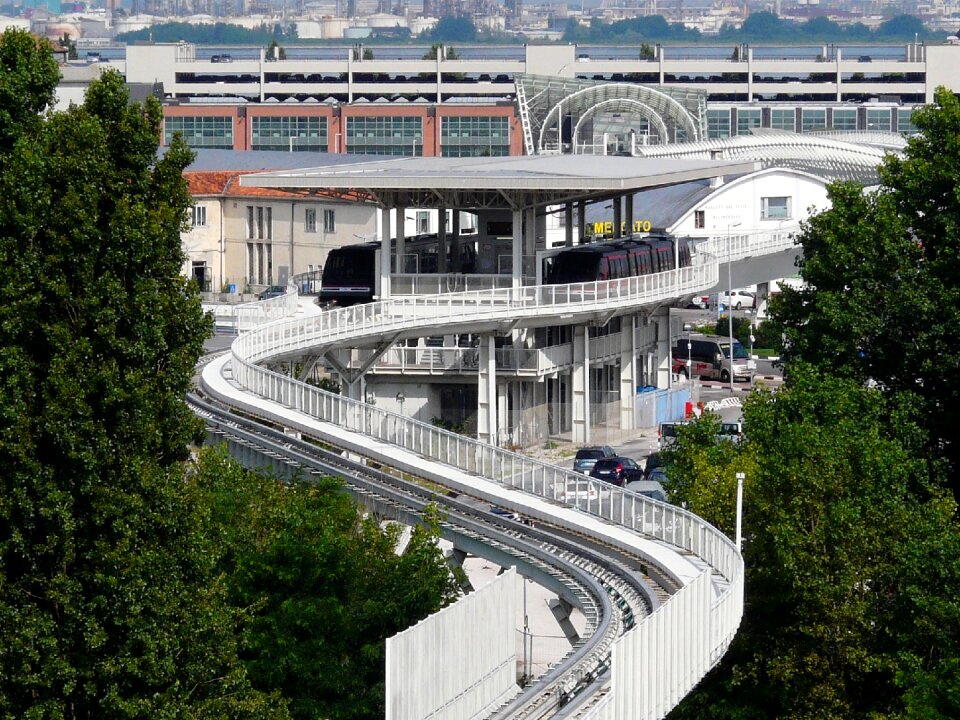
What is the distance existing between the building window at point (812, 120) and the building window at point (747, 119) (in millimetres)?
3560

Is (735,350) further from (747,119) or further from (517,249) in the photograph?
(747,119)

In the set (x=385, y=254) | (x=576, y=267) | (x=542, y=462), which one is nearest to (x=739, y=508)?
(x=542, y=462)

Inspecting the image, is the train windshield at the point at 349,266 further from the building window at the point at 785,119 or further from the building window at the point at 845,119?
the building window at the point at 845,119

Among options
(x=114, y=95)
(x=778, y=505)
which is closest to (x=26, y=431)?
(x=114, y=95)

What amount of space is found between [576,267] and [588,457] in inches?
361

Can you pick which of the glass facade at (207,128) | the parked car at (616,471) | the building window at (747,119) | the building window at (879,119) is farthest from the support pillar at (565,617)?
the building window at (747,119)

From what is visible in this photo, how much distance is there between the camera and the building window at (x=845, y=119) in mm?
155650

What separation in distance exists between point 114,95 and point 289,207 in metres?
68.3

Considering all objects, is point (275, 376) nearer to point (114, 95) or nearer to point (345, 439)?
point (345, 439)

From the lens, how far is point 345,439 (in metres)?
43.0

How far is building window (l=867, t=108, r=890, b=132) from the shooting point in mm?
154375

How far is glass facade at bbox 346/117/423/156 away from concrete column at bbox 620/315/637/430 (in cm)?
8256

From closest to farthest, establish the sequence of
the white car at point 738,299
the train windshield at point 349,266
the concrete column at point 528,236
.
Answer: the concrete column at point 528,236 < the train windshield at point 349,266 < the white car at point 738,299

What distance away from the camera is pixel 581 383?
6512cm
